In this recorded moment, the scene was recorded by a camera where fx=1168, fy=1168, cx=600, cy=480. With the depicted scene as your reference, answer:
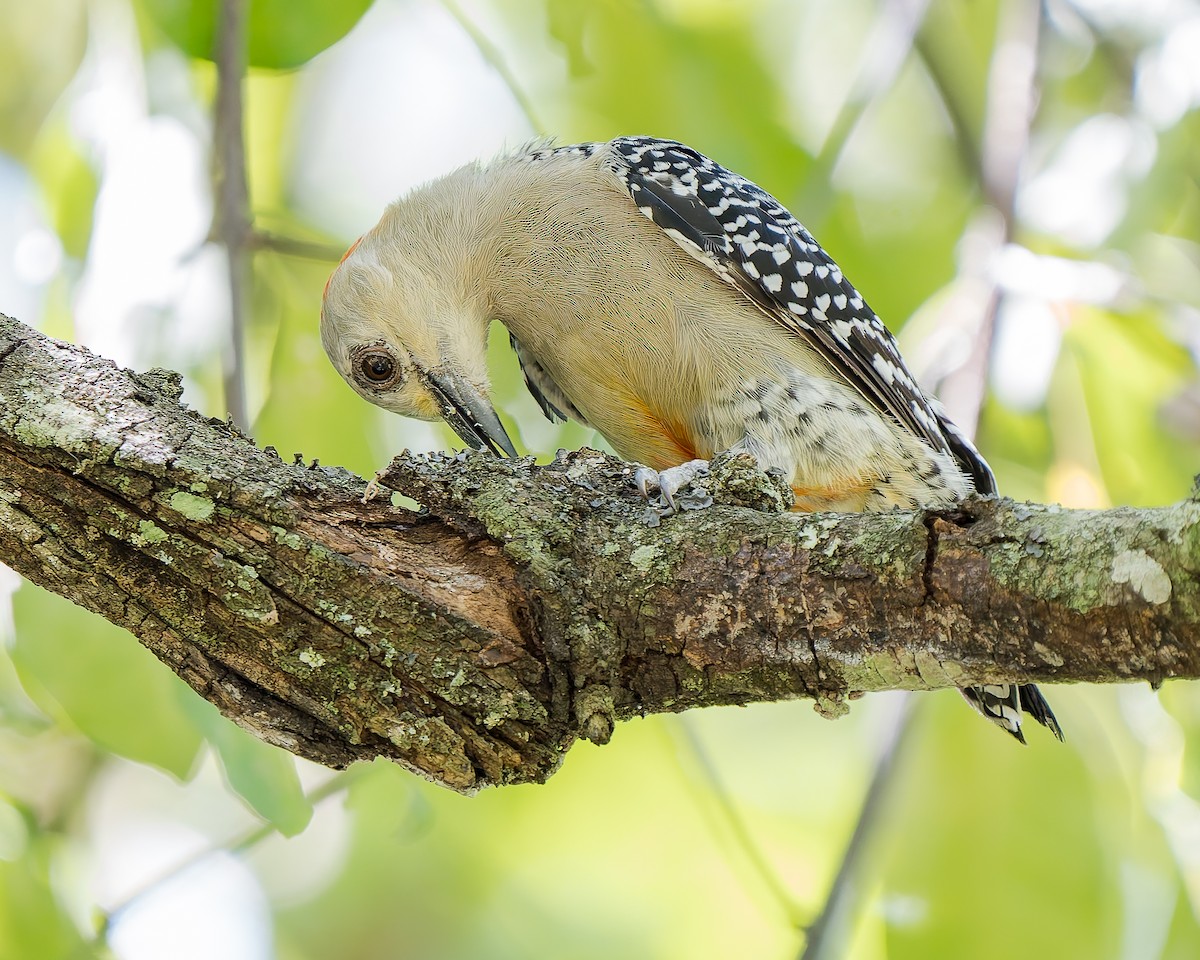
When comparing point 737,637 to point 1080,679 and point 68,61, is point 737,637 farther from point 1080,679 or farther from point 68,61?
point 68,61

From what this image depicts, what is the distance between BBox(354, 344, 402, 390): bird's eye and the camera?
4723 millimetres

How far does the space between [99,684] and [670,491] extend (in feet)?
5.75

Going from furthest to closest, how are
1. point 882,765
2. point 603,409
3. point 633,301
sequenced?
point 603,409, point 633,301, point 882,765

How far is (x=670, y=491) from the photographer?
293cm

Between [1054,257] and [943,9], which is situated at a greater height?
[943,9]

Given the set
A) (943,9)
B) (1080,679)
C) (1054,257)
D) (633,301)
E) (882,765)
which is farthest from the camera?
(943,9)

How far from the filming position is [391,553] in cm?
270

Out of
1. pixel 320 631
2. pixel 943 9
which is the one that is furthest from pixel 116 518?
pixel 943 9

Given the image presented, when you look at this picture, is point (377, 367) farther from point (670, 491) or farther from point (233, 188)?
point (670, 491)

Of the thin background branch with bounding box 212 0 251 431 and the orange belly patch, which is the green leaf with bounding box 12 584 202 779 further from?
the orange belly patch

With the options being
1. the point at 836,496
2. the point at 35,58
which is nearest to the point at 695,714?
the point at 836,496

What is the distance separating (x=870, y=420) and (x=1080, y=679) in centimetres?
218

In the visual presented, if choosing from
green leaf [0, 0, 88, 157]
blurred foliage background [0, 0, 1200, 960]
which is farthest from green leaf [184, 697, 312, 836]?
green leaf [0, 0, 88, 157]

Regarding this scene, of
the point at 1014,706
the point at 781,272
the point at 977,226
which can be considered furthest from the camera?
the point at 977,226
